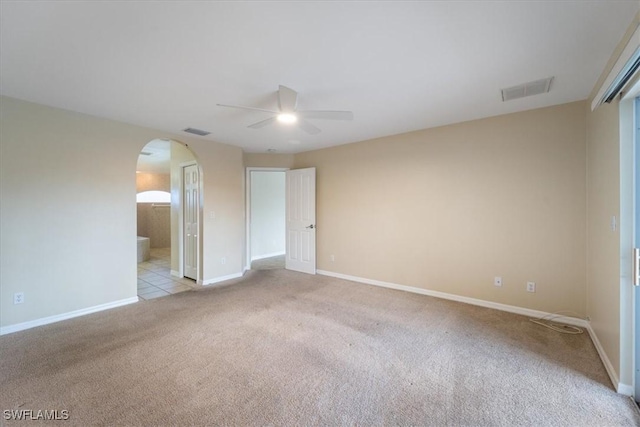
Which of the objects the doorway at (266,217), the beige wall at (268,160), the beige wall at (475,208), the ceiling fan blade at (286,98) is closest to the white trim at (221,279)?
the doorway at (266,217)

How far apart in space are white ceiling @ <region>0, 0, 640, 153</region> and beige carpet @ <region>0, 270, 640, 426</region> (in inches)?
97.4

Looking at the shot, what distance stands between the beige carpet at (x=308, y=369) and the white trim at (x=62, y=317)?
122 millimetres

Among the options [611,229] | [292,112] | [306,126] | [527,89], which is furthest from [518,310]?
[292,112]

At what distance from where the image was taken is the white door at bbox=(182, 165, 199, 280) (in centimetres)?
476

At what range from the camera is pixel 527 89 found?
2.65 metres

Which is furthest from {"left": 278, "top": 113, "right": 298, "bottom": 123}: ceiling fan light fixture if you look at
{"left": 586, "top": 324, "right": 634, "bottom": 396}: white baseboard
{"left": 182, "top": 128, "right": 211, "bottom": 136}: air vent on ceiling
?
{"left": 586, "top": 324, "right": 634, "bottom": 396}: white baseboard

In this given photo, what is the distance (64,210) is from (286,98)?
2977 mm

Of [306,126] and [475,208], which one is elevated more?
[306,126]

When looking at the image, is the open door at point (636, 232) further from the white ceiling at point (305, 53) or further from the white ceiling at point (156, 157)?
the white ceiling at point (156, 157)

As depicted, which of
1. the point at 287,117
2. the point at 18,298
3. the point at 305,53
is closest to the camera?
the point at 305,53

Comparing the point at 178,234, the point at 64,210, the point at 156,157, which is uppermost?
the point at 156,157

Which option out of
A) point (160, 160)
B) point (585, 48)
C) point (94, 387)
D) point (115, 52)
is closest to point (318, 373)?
point (94, 387)

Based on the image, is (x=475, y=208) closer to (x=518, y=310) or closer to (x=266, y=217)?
(x=518, y=310)

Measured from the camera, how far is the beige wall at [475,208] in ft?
10.0
